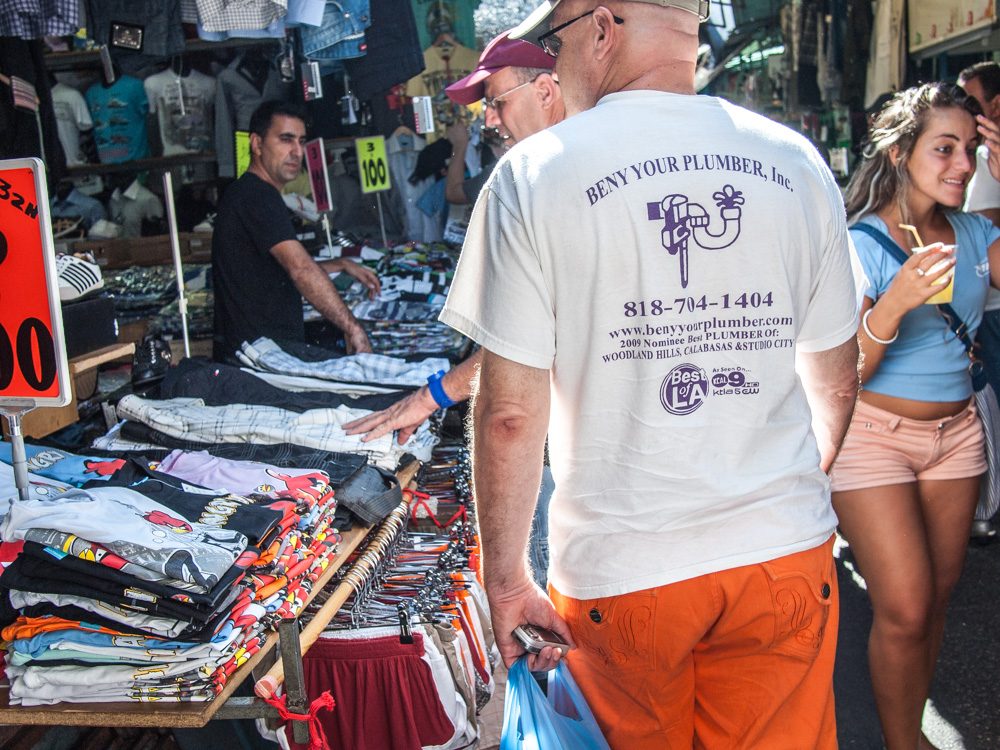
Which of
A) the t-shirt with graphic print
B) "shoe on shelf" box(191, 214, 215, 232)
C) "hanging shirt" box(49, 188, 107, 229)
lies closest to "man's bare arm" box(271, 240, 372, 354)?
the t-shirt with graphic print

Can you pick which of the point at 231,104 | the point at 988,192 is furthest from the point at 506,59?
the point at 231,104

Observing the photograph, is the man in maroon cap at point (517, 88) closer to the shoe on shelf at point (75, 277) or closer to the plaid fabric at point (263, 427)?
the plaid fabric at point (263, 427)

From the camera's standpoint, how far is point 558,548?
177 cm

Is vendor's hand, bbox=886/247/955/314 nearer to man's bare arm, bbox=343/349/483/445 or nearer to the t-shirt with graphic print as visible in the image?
man's bare arm, bbox=343/349/483/445

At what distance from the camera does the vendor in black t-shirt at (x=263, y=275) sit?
4023 mm

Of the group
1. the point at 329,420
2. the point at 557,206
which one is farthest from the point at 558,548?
the point at 329,420

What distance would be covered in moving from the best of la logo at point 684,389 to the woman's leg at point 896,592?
1519 millimetres

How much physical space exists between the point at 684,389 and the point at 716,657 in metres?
0.52

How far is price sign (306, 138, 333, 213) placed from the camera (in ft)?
19.5

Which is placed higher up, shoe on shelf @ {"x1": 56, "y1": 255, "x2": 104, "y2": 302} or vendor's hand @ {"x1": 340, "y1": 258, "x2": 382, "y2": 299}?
shoe on shelf @ {"x1": 56, "y1": 255, "x2": 104, "y2": 302}

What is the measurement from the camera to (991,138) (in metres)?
3.58

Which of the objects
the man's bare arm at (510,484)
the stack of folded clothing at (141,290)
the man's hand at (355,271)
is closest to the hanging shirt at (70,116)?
the stack of folded clothing at (141,290)

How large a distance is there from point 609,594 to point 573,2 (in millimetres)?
1103

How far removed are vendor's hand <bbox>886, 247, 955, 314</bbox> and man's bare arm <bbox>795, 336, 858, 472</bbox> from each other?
0.83m
